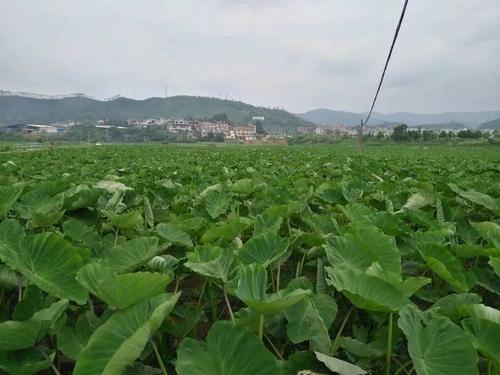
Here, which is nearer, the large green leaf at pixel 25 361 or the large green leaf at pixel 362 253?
the large green leaf at pixel 25 361

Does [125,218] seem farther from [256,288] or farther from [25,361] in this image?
[256,288]

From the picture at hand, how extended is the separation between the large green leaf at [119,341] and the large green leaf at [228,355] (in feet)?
0.26

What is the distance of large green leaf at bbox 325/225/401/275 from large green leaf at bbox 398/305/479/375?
357 millimetres

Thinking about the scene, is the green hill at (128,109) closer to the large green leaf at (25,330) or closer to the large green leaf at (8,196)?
the large green leaf at (8,196)

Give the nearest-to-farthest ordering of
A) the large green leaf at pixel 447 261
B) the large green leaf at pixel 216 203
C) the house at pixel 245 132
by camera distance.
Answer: the large green leaf at pixel 447 261 < the large green leaf at pixel 216 203 < the house at pixel 245 132

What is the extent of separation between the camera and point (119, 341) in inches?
30.3

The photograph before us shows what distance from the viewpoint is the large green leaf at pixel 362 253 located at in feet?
4.10

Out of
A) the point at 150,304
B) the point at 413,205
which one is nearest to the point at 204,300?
the point at 150,304

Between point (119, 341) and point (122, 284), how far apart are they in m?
0.11

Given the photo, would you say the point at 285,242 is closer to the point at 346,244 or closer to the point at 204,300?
the point at 346,244

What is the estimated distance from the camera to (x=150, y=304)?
0.84m

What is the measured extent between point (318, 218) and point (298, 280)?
758 mm

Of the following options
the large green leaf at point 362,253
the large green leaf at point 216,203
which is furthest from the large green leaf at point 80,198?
the large green leaf at point 362,253

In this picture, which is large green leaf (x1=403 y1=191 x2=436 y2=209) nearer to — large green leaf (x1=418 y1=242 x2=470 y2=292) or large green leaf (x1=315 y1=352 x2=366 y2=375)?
large green leaf (x1=418 y1=242 x2=470 y2=292)
